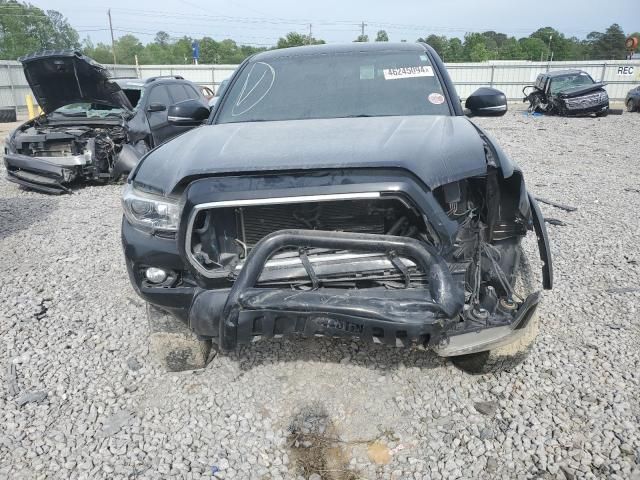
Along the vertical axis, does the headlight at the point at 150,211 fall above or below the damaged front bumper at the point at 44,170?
above

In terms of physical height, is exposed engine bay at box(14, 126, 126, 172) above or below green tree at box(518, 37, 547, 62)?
below

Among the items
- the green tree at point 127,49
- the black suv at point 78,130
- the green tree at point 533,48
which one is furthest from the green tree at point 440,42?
the black suv at point 78,130

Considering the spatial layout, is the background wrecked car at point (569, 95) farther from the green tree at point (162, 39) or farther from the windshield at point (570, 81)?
the green tree at point (162, 39)

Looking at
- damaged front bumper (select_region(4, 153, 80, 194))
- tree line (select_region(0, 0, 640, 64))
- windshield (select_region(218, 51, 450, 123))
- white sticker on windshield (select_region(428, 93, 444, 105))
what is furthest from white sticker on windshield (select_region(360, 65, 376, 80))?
tree line (select_region(0, 0, 640, 64))

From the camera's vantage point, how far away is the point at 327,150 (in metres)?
2.33

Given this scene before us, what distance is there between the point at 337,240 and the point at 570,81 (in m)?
19.1

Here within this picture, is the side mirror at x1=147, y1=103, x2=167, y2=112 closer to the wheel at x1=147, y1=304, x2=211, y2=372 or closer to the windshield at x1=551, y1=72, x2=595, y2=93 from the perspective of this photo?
the wheel at x1=147, y1=304, x2=211, y2=372

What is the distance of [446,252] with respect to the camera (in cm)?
220

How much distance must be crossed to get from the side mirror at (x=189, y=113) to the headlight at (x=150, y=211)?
1.48 m

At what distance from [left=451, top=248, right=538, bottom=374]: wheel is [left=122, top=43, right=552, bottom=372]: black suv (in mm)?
10

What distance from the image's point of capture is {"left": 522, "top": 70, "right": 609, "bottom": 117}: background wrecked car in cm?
1694

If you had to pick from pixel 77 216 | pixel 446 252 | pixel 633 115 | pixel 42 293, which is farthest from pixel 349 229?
pixel 633 115

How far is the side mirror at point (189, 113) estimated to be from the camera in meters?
3.85

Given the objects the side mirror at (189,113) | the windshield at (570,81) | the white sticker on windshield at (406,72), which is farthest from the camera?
the windshield at (570,81)
